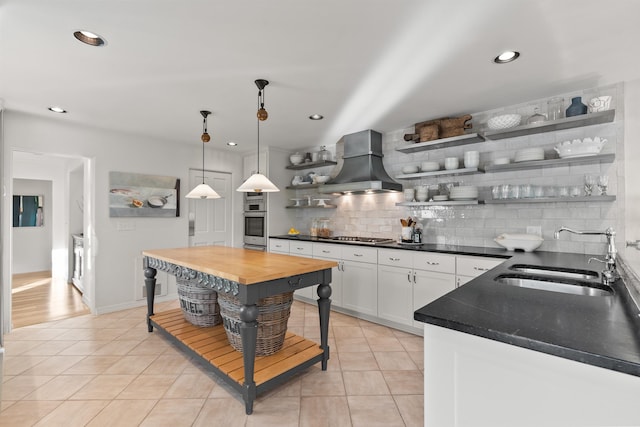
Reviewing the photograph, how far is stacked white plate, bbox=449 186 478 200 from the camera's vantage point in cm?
320

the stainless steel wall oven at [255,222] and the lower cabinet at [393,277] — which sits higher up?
the stainless steel wall oven at [255,222]

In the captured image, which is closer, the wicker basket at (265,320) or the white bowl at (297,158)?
the wicker basket at (265,320)

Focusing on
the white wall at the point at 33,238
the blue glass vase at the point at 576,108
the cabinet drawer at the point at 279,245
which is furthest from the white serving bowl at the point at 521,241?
the white wall at the point at 33,238

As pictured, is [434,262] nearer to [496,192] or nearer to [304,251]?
[496,192]

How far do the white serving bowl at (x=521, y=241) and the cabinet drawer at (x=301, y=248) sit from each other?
2.28 meters

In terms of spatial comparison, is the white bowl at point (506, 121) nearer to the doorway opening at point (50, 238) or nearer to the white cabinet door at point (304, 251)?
the white cabinet door at point (304, 251)

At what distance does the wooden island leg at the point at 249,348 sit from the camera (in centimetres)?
194

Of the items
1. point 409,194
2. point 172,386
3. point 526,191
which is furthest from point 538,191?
point 172,386

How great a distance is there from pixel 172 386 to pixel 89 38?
8.12ft

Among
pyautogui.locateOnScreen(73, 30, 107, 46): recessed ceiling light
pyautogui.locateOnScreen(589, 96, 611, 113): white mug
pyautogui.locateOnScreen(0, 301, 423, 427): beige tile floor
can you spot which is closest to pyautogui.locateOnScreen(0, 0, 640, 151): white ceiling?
pyautogui.locateOnScreen(73, 30, 107, 46): recessed ceiling light

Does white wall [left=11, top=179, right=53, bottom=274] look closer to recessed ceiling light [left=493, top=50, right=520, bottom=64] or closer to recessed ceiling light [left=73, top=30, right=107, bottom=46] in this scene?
recessed ceiling light [left=73, top=30, right=107, bottom=46]

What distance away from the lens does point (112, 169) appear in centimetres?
406

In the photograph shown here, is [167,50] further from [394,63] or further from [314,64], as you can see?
[394,63]

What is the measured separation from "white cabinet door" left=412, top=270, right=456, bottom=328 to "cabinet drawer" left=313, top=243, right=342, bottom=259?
106 centimetres
